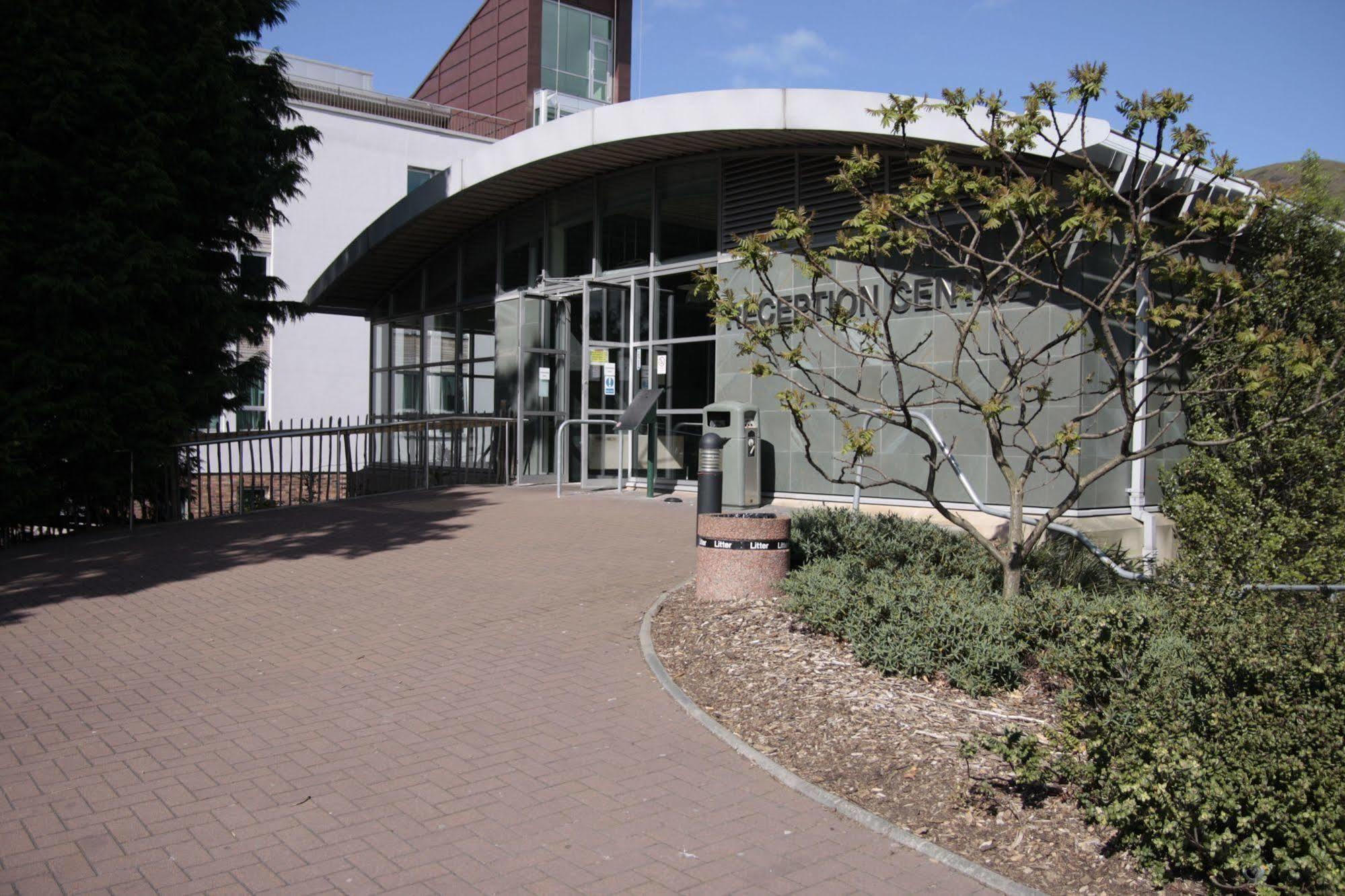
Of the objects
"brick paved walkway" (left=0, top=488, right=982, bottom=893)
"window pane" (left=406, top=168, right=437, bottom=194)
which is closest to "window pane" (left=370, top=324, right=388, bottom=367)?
"window pane" (left=406, top=168, right=437, bottom=194)

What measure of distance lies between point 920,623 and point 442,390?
18288 millimetres

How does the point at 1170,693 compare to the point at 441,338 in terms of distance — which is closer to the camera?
the point at 1170,693

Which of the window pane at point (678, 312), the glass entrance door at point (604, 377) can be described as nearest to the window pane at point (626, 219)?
the glass entrance door at point (604, 377)

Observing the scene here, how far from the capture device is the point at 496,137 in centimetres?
4181

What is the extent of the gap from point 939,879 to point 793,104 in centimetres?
1158

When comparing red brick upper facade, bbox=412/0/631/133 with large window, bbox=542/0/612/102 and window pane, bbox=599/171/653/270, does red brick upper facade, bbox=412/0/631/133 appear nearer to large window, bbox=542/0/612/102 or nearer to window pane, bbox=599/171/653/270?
large window, bbox=542/0/612/102

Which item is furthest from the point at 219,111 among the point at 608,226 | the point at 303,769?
the point at 303,769

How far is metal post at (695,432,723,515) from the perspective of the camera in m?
10.6

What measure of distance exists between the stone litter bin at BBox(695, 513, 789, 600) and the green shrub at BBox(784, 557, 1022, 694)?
439 mm

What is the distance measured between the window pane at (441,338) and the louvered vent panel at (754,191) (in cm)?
851

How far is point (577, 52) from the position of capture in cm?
4028

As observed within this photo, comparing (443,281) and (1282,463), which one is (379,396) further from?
(1282,463)

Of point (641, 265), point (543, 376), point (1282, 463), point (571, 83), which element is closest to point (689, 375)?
point (641, 265)

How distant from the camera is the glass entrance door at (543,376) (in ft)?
61.4
